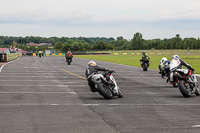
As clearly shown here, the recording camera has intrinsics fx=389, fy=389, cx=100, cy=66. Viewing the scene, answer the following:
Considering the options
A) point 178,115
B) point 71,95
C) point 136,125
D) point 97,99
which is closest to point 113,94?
point 97,99

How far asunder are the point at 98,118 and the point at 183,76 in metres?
5.31

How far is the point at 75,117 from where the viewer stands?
9.10 m

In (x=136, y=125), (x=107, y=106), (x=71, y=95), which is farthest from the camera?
(x=71, y=95)

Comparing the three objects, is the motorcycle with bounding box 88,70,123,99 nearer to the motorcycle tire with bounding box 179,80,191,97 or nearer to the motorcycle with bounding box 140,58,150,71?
the motorcycle tire with bounding box 179,80,191,97

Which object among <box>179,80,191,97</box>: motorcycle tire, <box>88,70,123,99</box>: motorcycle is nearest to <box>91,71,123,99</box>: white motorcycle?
<box>88,70,123,99</box>: motorcycle

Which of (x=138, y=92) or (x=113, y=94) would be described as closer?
(x=113, y=94)

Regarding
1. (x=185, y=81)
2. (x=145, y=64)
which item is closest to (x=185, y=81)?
(x=185, y=81)

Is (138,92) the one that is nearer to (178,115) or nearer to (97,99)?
(97,99)

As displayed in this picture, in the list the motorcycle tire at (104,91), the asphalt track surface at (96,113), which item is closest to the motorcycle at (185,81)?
the asphalt track surface at (96,113)

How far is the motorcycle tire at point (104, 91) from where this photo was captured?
1259 cm

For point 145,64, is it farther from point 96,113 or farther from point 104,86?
point 96,113

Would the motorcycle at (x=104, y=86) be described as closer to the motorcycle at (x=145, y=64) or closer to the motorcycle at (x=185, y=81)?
the motorcycle at (x=185, y=81)

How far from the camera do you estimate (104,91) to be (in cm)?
1259

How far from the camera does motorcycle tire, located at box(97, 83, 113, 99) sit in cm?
1259
